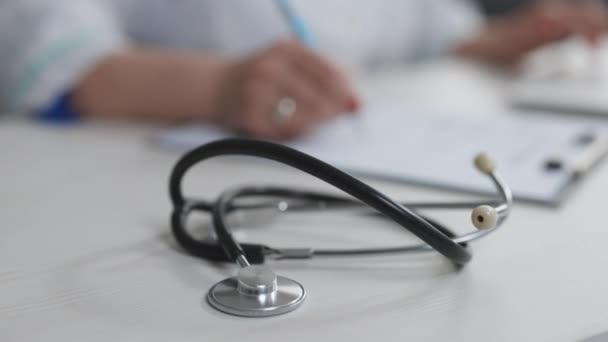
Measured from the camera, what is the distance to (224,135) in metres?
0.63

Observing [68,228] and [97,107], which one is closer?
[68,228]

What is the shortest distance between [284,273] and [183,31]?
0.59 m

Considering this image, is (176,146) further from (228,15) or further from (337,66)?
(228,15)

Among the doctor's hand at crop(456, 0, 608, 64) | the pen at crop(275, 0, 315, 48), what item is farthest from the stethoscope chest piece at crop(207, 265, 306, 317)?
the doctor's hand at crop(456, 0, 608, 64)

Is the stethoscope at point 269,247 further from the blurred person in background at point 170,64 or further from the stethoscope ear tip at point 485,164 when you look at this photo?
the blurred person in background at point 170,64

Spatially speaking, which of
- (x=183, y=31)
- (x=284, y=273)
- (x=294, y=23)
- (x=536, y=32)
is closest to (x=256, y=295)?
(x=284, y=273)

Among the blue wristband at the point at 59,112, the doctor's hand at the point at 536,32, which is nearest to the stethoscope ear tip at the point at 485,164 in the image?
the blue wristband at the point at 59,112

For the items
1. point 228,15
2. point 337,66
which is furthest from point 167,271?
point 228,15

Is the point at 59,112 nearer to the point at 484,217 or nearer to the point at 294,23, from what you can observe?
the point at 294,23

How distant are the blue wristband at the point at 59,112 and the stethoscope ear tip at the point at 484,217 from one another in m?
0.48

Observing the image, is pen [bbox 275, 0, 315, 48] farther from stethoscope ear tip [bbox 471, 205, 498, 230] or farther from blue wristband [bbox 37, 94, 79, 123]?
stethoscope ear tip [bbox 471, 205, 498, 230]

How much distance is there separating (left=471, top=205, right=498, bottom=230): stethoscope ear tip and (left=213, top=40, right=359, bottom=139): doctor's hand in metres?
0.29

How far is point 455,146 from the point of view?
581mm

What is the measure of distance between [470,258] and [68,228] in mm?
227
